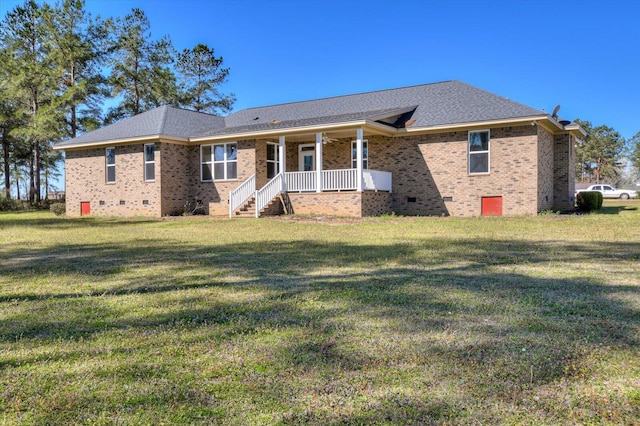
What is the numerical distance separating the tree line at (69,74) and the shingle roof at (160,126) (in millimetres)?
8571

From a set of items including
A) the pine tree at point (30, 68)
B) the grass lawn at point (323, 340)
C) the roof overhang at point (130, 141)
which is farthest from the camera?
the pine tree at point (30, 68)

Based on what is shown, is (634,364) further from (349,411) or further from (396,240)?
(396,240)

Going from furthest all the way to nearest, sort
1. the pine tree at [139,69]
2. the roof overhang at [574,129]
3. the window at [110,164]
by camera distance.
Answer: the pine tree at [139,69], the window at [110,164], the roof overhang at [574,129]

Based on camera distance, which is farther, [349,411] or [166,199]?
[166,199]

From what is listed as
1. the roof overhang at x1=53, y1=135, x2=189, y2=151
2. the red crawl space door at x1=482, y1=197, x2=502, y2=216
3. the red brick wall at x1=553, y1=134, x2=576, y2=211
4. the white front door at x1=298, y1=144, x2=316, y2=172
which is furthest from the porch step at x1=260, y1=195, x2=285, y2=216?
the red brick wall at x1=553, y1=134, x2=576, y2=211

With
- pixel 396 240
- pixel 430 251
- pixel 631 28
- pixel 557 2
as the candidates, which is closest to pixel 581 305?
pixel 430 251

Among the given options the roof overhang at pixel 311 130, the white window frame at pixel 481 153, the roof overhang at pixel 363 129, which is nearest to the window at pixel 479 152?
the white window frame at pixel 481 153

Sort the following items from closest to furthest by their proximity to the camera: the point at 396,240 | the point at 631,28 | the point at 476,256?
the point at 476,256 < the point at 396,240 < the point at 631,28

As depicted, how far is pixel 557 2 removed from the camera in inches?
697

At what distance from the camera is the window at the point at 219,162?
20969mm

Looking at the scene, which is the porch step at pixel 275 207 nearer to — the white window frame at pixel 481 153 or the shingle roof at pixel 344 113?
the shingle roof at pixel 344 113

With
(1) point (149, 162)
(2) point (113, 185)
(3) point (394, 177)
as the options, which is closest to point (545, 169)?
(3) point (394, 177)

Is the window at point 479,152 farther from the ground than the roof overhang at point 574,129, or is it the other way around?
the roof overhang at point 574,129

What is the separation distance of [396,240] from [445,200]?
840cm
